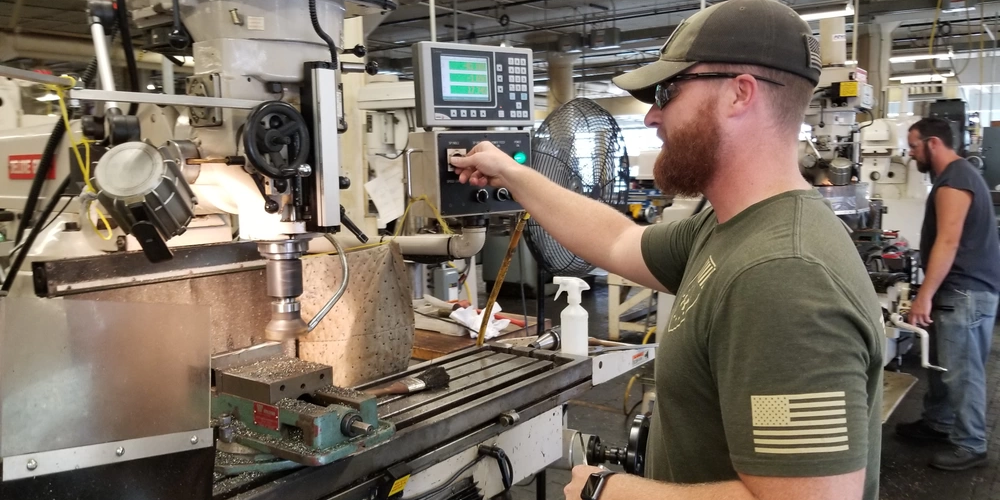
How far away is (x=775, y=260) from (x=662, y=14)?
7.35 metres

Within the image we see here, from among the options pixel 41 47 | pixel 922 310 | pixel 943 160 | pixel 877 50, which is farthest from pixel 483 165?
pixel 877 50

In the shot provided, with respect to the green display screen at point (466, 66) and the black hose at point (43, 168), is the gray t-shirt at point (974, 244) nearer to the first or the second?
the green display screen at point (466, 66)

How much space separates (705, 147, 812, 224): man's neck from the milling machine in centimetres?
57

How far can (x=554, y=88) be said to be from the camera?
8789mm

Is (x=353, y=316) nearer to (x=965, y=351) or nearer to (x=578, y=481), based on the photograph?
(x=578, y=481)

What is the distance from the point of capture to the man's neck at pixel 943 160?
114 inches

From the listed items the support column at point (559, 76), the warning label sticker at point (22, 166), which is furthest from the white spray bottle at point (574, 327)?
the support column at point (559, 76)

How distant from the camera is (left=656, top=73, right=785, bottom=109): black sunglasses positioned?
0.87 m

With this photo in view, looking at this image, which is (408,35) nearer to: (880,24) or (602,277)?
(602,277)

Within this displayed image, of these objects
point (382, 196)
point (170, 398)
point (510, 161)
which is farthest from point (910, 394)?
point (170, 398)

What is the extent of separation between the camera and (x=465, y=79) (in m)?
1.42

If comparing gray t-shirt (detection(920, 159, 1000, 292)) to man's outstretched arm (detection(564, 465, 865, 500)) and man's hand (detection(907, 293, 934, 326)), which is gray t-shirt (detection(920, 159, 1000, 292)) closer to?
man's hand (detection(907, 293, 934, 326))

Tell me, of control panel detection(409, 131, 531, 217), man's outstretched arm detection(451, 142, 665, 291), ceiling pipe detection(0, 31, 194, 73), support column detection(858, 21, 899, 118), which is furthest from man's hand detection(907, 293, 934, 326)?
ceiling pipe detection(0, 31, 194, 73)

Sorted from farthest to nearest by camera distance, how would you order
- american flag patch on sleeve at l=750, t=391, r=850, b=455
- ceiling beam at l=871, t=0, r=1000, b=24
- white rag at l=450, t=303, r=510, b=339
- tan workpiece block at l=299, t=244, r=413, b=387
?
1. ceiling beam at l=871, t=0, r=1000, b=24
2. white rag at l=450, t=303, r=510, b=339
3. tan workpiece block at l=299, t=244, r=413, b=387
4. american flag patch on sleeve at l=750, t=391, r=850, b=455
